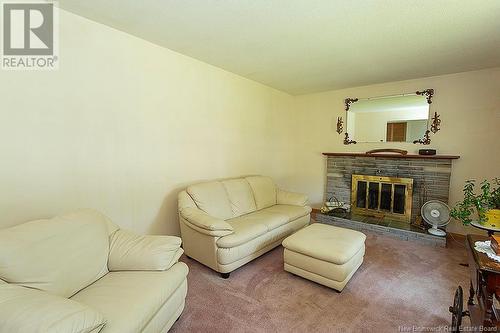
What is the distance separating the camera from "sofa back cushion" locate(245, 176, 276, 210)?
3555mm

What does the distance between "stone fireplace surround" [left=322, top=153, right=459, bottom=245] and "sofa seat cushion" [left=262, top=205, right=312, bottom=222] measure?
861mm

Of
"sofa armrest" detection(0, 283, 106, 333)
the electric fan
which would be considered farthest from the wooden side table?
the electric fan

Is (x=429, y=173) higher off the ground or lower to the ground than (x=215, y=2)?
lower

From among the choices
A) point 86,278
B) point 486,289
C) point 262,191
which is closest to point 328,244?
point 486,289

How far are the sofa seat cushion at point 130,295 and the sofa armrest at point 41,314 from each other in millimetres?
106

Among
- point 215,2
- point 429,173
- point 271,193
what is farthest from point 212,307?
point 429,173

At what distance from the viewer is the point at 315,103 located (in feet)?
15.8

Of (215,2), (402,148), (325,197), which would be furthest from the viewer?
(325,197)

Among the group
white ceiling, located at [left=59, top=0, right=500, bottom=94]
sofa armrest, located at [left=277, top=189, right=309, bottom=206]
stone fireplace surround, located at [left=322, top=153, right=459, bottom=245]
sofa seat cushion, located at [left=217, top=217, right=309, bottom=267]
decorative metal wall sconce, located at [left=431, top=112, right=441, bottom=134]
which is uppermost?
white ceiling, located at [left=59, top=0, right=500, bottom=94]

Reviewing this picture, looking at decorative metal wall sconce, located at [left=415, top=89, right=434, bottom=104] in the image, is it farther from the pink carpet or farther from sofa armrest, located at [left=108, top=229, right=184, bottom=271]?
sofa armrest, located at [left=108, top=229, right=184, bottom=271]

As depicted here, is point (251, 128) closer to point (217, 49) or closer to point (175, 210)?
point (217, 49)

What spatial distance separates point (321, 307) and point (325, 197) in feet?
9.75

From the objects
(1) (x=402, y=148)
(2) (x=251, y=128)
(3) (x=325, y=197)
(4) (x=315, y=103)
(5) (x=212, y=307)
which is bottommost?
(5) (x=212, y=307)

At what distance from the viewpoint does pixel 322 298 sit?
2.07 metres
